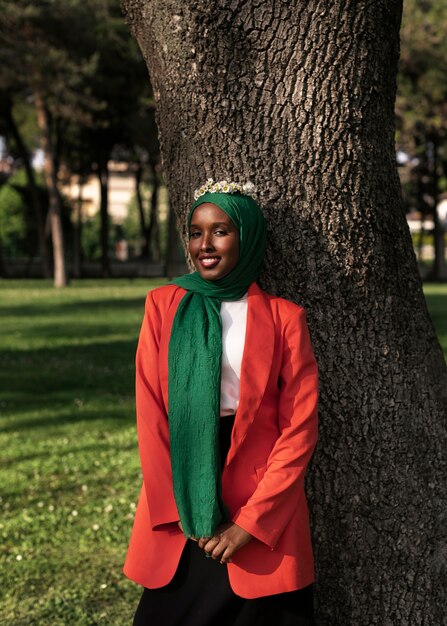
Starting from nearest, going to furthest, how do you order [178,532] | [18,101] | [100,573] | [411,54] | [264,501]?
[264,501] < [178,532] < [100,573] < [411,54] < [18,101]

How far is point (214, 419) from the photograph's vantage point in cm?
269

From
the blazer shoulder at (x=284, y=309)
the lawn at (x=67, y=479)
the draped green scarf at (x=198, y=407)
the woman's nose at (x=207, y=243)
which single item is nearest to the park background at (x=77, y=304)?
the lawn at (x=67, y=479)

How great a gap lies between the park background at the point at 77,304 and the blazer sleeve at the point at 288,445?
2.05 m

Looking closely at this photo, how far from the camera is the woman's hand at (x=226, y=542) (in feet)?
8.75

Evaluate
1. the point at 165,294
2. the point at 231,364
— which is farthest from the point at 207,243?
the point at 231,364

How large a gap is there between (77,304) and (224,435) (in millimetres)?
19881

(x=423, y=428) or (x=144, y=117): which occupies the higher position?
(x=144, y=117)

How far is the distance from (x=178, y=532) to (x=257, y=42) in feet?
5.80

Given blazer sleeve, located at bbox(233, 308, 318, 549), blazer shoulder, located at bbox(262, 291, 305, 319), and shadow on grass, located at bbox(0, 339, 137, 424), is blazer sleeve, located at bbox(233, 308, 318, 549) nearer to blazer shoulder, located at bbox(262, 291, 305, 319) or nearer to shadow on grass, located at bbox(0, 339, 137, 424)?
blazer shoulder, located at bbox(262, 291, 305, 319)

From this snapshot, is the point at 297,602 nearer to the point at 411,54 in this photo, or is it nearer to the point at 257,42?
the point at 257,42

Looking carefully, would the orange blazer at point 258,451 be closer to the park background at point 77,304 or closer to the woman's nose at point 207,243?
the woman's nose at point 207,243

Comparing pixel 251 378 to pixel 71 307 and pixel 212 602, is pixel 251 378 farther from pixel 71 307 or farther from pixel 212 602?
pixel 71 307

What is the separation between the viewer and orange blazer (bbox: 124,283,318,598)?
106 inches

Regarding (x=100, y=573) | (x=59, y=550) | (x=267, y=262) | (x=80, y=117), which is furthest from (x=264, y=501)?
(x=80, y=117)
